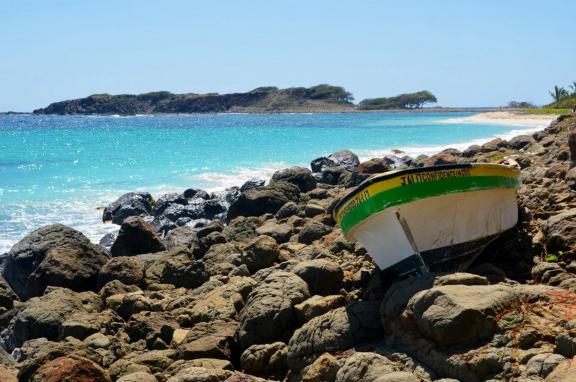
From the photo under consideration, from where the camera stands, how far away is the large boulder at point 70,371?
6.55m

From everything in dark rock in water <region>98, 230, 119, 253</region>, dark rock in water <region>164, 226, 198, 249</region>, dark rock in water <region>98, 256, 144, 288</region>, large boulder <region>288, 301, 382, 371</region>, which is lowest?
dark rock in water <region>98, 230, 119, 253</region>

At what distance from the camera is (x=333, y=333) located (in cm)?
697

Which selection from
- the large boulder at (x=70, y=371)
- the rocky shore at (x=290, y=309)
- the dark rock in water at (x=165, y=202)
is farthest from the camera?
the dark rock in water at (x=165, y=202)

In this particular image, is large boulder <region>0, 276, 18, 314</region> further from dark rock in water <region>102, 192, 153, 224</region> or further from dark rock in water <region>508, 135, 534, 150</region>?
dark rock in water <region>508, 135, 534, 150</region>

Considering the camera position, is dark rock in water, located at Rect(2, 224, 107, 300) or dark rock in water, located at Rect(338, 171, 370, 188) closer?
dark rock in water, located at Rect(2, 224, 107, 300)

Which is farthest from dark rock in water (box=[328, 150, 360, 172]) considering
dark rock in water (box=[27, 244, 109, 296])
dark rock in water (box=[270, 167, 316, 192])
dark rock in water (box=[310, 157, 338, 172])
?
dark rock in water (box=[27, 244, 109, 296])

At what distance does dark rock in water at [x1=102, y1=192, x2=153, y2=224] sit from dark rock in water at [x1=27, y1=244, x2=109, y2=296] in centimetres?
799

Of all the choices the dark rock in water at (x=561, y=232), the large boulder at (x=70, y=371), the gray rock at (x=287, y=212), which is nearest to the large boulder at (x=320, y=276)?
the dark rock in water at (x=561, y=232)

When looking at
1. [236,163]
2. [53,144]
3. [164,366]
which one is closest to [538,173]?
[164,366]

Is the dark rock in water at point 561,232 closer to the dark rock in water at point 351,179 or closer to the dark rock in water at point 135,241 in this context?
the dark rock in water at point 135,241

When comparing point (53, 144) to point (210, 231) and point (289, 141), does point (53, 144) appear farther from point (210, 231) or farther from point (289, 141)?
point (210, 231)

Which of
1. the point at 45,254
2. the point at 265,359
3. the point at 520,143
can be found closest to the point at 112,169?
the point at 520,143

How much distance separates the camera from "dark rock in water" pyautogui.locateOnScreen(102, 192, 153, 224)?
2014 centimetres

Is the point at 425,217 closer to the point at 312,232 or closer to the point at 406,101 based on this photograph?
the point at 312,232
